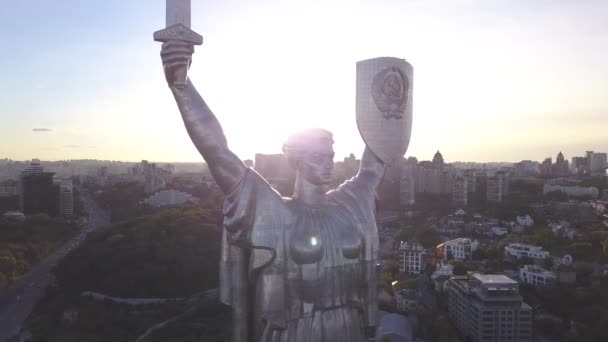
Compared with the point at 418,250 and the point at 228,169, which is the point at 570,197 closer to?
the point at 418,250

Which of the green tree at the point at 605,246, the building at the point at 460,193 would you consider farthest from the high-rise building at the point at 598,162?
the green tree at the point at 605,246

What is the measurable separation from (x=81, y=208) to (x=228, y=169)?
4573cm

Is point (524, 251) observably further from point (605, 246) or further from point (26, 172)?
point (26, 172)

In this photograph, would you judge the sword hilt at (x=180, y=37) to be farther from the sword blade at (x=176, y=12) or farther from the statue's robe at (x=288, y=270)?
the statue's robe at (x=288, y=270)

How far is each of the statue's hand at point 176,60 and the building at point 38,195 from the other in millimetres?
36977

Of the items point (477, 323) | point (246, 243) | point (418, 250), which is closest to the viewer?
point (246, 243)

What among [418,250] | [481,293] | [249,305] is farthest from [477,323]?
[249,305]

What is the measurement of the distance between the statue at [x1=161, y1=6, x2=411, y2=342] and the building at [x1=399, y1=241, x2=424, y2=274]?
21.0 m

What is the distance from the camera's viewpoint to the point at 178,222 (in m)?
25.8

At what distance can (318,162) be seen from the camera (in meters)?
3.12

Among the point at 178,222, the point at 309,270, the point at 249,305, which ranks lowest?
the point at 178,222

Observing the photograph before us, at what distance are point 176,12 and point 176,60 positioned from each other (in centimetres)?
26

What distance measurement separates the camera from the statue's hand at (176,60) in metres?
2.82

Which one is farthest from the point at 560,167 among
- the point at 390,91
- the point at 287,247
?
the point at 287,247
